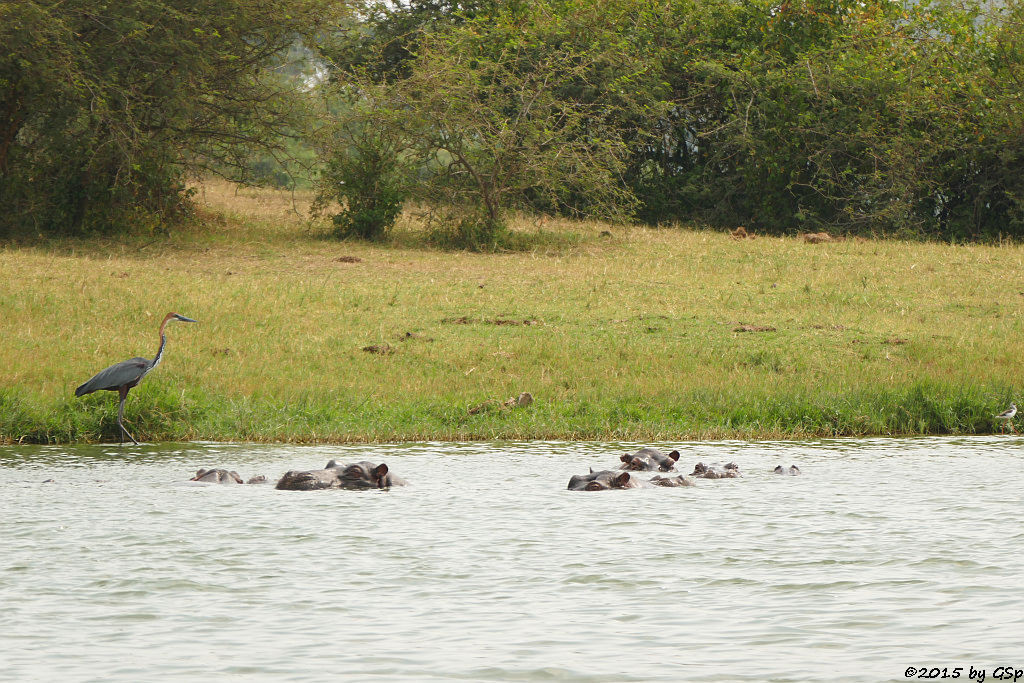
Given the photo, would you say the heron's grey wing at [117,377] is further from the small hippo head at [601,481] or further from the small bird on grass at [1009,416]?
the small bird on grass at [1009,416]

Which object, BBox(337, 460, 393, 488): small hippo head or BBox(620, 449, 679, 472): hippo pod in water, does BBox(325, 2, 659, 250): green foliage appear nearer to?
BBox(620, 449, 679, 472): hippo pod in water

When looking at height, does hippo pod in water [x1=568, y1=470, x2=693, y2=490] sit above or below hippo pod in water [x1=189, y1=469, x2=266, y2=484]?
above

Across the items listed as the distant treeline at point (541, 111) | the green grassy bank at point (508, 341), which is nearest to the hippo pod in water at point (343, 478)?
the green grassy bank at point (508, 341)

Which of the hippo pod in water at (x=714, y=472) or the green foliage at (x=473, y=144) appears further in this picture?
the green foliage at (x=473, y=144)

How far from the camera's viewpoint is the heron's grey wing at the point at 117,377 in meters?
11.4

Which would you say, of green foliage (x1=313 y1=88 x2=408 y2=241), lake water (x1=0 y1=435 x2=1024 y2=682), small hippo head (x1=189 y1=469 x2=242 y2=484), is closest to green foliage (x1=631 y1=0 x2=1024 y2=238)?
green foliage (x1=313 y1=88 x2=408 y2=241)

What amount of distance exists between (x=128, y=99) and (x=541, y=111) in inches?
343

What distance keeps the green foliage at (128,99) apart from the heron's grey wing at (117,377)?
489 inches

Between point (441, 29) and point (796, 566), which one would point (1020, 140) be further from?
point (796, 566)

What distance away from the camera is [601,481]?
927 cm

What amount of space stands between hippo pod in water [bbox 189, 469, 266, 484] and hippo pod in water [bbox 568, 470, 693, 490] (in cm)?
237

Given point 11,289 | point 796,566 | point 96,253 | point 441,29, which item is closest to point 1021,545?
point 796,566

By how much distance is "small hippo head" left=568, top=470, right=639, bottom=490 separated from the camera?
9219mm

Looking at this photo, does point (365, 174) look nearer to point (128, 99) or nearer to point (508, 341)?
point (128, 99)
